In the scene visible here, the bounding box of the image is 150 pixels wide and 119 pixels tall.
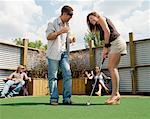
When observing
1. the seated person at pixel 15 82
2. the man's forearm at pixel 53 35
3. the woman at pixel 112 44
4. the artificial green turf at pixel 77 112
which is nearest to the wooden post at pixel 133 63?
the seated person at pixel 15 82

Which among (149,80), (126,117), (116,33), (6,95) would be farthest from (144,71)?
(126,117)

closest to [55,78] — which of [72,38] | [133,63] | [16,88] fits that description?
[72,38]

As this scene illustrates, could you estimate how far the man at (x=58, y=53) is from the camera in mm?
4023

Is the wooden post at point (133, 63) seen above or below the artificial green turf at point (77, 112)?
above

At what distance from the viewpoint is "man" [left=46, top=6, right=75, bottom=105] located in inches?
158

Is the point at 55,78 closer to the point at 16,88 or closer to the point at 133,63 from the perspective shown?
the point at 16,88

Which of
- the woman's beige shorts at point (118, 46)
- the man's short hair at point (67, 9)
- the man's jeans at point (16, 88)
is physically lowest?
the man's jeans at point (16, 88)

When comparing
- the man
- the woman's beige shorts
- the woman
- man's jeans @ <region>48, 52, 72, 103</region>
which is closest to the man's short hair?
the man

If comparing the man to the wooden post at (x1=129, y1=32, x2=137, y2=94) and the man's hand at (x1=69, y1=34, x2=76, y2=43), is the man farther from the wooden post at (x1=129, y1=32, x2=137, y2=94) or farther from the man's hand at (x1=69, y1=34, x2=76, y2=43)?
the wooden post at (x1=129, y1=32, x2=137, y2=94)

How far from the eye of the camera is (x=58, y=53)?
4.11 meters

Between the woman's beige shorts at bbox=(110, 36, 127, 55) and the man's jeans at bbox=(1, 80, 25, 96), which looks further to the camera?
the man's jeans at bbox=(1, 80, 25, 96)

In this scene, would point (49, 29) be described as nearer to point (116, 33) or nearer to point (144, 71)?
point (116, 33)

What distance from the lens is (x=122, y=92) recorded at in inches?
360

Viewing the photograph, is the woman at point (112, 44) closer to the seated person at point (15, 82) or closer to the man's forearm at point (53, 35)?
the man's forearm at point (53, 35)
